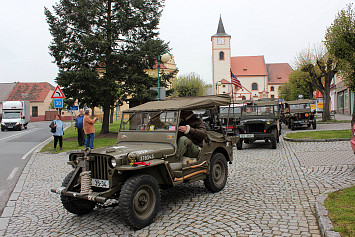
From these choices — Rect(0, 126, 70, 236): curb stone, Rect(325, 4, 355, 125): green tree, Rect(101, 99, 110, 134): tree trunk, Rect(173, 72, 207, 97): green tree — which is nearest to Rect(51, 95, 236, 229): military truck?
Rect(0, 126, 70, 236): curb stone

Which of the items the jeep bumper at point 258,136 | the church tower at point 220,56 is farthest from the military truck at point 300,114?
the church tower at point 220,56

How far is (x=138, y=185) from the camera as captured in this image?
4.36 m

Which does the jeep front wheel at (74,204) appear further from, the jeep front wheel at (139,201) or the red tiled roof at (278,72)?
the red tiled roof at (278,72)

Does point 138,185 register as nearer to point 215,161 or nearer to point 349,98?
point 215,161

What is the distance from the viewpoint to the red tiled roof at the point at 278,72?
91.7 m

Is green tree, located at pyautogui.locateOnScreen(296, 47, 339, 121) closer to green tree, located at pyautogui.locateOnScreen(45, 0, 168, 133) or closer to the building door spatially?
green tree, located at pyautogui.locateOnScreen(45, 0, 168, 133)

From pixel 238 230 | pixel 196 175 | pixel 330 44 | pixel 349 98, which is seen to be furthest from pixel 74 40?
pixel 349 98

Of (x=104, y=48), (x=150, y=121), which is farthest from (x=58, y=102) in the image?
(x=150, y=121)

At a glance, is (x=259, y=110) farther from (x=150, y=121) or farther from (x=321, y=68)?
(x=321, y=68)

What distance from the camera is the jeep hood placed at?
4621 mm

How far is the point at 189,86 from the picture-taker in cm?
5706

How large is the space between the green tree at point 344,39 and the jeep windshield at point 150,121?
13.1m

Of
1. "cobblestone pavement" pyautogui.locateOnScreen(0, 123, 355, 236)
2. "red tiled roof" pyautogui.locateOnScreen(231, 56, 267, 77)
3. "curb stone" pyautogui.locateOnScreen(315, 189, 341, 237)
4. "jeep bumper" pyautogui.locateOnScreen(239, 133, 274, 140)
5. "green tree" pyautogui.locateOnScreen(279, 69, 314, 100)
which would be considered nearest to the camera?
"curb stone" pyautogui.locateOnScreen(315, 189, 341, 237)

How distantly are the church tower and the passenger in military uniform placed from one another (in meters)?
76.6
